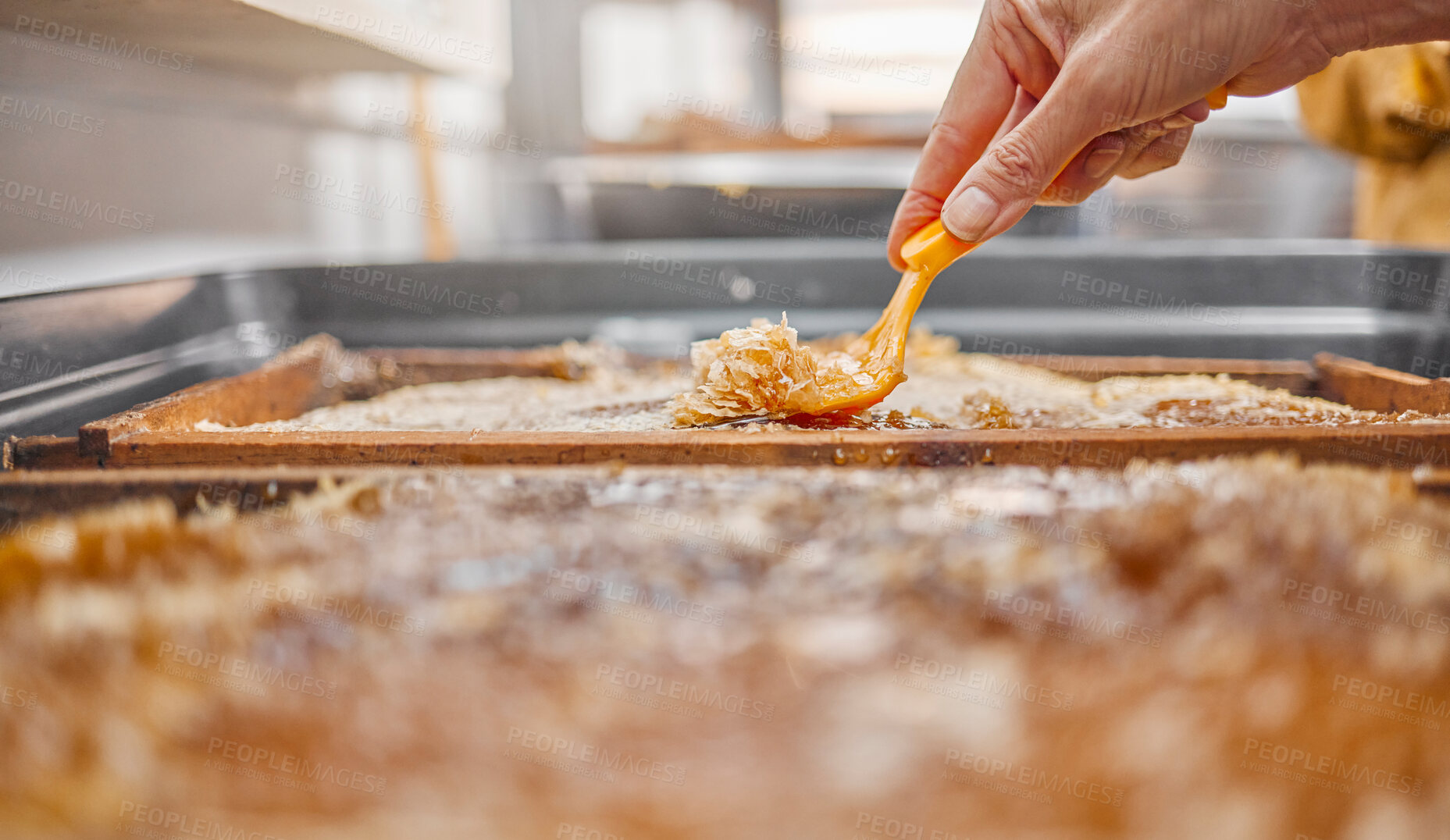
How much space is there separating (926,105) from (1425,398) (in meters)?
4.77

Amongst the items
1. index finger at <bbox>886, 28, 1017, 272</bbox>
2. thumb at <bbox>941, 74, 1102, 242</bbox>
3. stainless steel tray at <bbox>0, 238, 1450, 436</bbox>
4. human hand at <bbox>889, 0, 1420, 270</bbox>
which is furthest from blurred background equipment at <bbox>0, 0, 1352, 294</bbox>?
thumb at <bbox>941, 74, 1102, 242</bbox>

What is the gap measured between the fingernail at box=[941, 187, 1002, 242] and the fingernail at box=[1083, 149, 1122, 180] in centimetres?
30

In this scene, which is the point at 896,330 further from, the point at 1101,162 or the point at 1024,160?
the point at 1101,162

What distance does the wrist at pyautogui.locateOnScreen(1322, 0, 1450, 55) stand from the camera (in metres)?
0.88

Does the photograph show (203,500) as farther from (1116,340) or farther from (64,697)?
(1116,340)

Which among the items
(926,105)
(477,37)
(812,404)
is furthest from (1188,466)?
(926,105)

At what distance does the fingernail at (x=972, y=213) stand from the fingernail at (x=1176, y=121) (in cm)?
34

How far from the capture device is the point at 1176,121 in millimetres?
1065

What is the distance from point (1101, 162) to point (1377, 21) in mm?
327

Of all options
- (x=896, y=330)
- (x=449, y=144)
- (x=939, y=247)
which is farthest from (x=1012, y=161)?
(x=449, y=144)

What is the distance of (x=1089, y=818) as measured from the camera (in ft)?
1.16

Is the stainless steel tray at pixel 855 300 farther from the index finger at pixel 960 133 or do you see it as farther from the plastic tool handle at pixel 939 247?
the plastic tool handle at pixel 939 247

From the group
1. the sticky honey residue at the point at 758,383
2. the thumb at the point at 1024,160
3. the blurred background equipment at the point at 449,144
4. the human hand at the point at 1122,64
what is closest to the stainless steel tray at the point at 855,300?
the blurred background equipment at the point at 449,144

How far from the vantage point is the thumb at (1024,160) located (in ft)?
2.99
